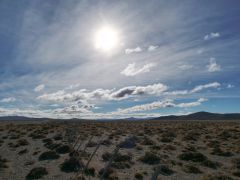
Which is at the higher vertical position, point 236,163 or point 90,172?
point 90,172

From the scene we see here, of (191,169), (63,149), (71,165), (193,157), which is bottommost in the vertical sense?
(191,169)

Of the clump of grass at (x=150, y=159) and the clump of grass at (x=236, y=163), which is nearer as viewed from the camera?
the clump of grass at (x=236, y=163)

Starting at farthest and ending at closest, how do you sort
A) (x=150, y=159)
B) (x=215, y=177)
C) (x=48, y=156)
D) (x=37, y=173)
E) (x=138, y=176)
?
(x=48, y=156)
(x=150, y=159)
(x=37, y=173)
(x=138, y=176)
(x=215, y=177)

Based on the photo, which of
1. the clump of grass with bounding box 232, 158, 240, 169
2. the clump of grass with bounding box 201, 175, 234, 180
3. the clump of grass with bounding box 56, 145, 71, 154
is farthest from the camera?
the clump of grass with bounding box 56, 145, 71, 154

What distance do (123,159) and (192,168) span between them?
18.0 ft

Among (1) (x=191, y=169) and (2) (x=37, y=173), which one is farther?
(1) (x=191, y=169)

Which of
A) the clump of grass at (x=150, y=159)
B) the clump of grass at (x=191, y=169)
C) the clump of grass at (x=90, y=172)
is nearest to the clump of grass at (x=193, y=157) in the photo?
the clump of grass at (x=150, y=159)

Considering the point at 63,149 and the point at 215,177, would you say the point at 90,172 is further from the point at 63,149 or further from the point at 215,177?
the point at 215,177

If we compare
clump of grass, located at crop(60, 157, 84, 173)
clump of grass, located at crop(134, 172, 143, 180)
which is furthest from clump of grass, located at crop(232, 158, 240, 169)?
clump of grass, located at crop(60, 157, 84, 173)

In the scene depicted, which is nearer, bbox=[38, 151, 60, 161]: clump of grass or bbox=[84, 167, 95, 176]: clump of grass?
bbox=[84, 167, 95, 176]: clump of grass

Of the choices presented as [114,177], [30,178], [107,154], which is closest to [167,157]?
[107,154]

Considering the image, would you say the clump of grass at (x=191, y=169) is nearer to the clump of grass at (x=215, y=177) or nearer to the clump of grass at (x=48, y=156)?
the clump of grass at (x=215, y=177)

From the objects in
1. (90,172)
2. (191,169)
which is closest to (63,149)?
(90,172)

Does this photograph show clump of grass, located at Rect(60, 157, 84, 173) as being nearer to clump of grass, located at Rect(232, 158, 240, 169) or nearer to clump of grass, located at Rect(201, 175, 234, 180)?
clump of grass, located at Rect(201, 175, 234, 180)
